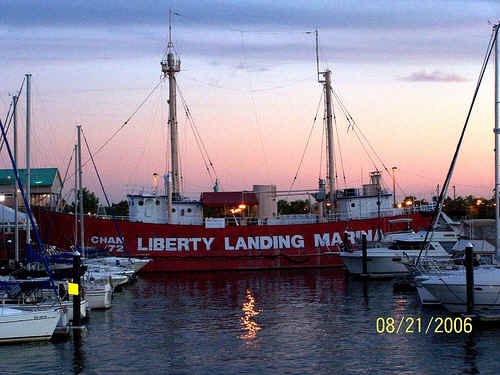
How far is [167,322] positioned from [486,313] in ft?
33.3

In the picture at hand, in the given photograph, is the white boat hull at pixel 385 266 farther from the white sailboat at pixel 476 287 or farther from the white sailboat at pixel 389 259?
the white sailboat at pixel 476 287

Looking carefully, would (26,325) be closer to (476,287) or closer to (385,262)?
(476,287)

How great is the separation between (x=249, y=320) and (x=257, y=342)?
13.8 feet

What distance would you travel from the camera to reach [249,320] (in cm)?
2695

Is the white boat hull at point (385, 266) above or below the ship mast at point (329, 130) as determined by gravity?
below

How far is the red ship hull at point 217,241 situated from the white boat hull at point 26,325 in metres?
25.4

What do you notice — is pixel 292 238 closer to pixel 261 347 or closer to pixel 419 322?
pixel 419 322

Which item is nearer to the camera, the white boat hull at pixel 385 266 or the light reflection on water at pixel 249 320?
the light reflection on water at pixel 249 320

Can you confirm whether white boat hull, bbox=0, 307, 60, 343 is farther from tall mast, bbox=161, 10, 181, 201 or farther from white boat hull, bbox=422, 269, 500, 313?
tall mast, bbox=161, 10, 181, 201

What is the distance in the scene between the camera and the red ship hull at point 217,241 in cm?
4772
